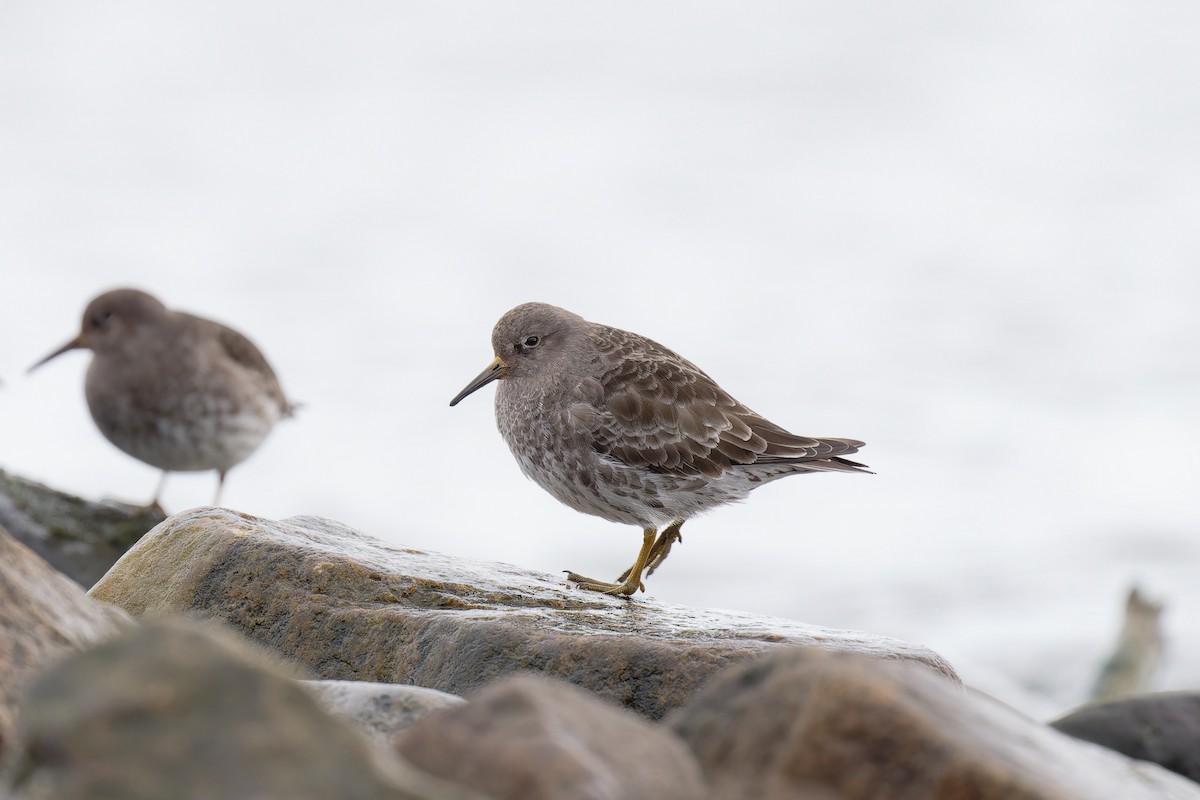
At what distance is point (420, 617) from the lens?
558 centimetres

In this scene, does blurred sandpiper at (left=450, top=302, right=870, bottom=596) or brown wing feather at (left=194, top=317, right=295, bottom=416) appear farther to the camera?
brown wing feather at (left=194, top=317, right=295, bottom=416)

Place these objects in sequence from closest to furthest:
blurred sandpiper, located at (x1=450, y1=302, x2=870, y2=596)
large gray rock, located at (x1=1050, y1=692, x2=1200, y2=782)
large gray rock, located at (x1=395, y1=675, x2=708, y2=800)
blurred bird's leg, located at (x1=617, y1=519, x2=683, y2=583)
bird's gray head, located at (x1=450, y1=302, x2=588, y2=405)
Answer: large gray rock, located at (x1=395, y1=675, x2=708, y2=800)
large gray rock, located at (x1=1050, y1=692, x2=1200, y2=782)
blurred sandpiper, located at (x1=450, y1=302, x2=870, y2=596)
bird's gray head, located at (x1=450, y1=302, x2=588, y2=405)
blurred bird's leg, located at (x1=617, y1=519, x2=683, y2=583)

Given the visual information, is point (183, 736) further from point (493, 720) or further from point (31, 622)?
point (31, 622)

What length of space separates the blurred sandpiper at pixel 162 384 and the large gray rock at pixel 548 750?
7737mm

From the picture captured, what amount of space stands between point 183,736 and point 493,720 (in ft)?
2.25

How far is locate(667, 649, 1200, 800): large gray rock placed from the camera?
289 cm

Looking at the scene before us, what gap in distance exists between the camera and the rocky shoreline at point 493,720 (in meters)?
2.33

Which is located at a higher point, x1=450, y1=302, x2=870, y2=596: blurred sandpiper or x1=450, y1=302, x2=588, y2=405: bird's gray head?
x1=450, y1=302, x2=588, y2=405: bird's gray head

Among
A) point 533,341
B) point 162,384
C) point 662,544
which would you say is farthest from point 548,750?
point 162,384

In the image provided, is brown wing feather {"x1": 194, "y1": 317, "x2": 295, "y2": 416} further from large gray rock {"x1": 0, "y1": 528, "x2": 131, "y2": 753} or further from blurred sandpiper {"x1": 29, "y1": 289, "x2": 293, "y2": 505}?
large gray rock {"x1": 0, "y1": 528, "x2": 131, "y2": 753}

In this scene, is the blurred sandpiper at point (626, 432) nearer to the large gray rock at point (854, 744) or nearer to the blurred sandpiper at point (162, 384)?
the blurred sandpiper at point (162, 384)

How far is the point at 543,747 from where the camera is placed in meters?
2.65

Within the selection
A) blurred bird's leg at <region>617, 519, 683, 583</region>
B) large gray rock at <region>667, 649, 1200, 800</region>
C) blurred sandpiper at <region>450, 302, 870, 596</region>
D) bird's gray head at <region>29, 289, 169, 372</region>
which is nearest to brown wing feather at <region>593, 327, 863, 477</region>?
blurred sandpiper at <region>450, 302, 870, 596</region>

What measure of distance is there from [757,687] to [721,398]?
468 centimetres
